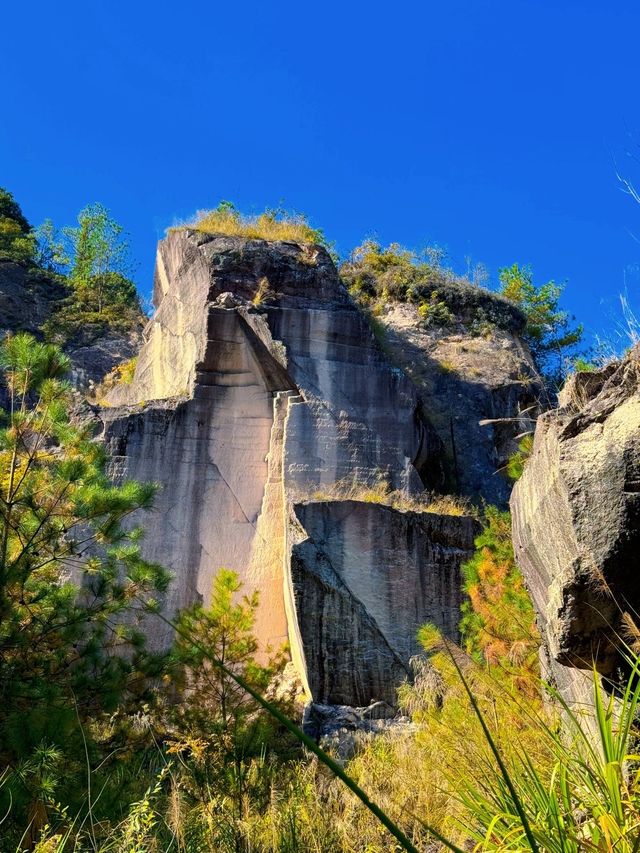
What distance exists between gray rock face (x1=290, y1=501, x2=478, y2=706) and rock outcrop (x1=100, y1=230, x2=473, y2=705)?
22 millimetres

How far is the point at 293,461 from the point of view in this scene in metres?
16.2

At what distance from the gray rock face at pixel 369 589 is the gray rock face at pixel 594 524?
25.2ft

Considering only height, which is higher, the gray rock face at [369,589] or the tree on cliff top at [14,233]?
the tree on cliff top at [14,233]

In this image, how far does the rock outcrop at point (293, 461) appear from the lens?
1402 centimetres

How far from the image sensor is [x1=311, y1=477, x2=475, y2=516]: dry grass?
1551 cm

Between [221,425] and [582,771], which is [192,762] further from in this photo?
[221,425]

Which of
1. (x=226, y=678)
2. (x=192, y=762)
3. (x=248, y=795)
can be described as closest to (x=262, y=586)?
(x=226, y=678)

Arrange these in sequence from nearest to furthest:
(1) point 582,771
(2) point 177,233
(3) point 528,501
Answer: (1) point 582,771, (3) point 528,501, (2) point 177,233

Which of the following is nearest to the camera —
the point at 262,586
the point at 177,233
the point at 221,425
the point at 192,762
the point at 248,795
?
the point at 248,795

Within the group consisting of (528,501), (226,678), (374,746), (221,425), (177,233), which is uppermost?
(177,233)

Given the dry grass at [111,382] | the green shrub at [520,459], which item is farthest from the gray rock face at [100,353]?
the green shrub at [520,459]

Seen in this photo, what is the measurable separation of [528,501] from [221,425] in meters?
10.6

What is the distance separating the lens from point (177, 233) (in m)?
20.4

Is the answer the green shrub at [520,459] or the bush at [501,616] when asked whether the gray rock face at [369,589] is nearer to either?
the bush at [501,616]
